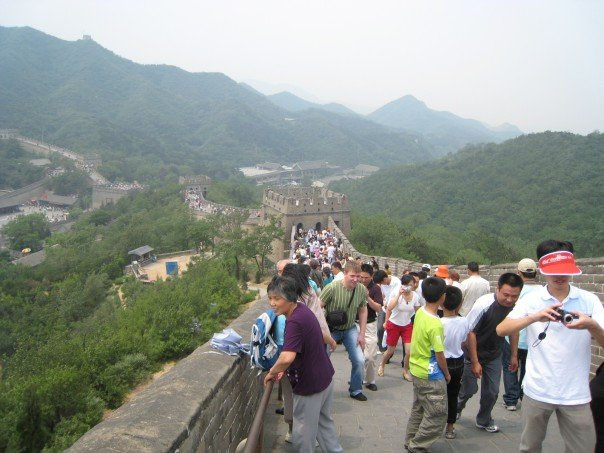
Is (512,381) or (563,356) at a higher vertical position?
(563,356)

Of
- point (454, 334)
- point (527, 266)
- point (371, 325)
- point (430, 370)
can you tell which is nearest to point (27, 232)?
point (371, 325)

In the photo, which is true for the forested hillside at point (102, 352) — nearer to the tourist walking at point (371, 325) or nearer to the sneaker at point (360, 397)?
the sneaker at point (360, 397)

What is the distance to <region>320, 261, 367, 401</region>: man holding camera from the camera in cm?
502

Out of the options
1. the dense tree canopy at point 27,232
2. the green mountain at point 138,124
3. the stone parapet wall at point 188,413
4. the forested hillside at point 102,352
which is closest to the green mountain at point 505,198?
the forested hillside at point 102,352

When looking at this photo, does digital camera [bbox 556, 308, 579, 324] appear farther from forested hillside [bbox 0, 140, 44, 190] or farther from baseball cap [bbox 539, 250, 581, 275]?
forested hillside [bbox 0, 140, 44, 190]

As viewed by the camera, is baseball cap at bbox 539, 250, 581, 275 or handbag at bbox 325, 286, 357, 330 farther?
handbag at bbox 325, 286, 357, 330

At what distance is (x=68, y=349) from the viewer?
344 inches

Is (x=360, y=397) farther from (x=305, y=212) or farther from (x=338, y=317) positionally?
(x=305, y=212)

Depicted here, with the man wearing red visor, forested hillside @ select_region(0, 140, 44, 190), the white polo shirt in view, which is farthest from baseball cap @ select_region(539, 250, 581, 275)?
forested hillside @ select_region(0, 140, 44, 190)

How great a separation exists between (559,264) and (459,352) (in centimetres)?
151

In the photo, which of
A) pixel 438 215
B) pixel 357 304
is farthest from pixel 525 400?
pixel 438 215

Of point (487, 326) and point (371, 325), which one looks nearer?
point (487, 326)

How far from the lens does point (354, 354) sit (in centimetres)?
509

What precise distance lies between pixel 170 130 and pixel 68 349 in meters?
162
